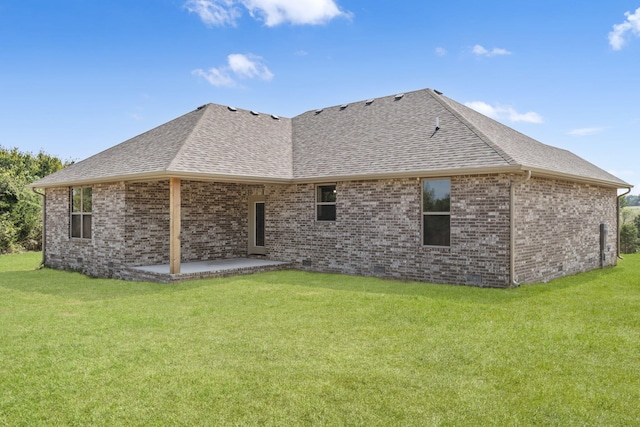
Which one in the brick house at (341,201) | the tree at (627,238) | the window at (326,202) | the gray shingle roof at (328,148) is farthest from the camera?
the tree at (627,238)

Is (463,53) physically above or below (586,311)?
above

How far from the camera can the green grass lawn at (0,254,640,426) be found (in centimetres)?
388

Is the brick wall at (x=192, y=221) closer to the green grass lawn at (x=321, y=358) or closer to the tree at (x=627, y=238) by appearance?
the green grass lawn at (x=321, y=358)

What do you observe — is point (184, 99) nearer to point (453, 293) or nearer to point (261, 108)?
point (261, 108)

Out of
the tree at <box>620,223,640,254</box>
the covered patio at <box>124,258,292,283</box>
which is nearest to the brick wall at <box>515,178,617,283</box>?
the covered patio at <box>124,258,292,283</box>

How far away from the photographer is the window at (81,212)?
46.3 feet

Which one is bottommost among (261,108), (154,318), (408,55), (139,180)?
(154,318)

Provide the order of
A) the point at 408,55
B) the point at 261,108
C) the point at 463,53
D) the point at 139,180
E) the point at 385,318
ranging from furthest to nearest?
1. the point at 261,108
2. the point at 408,55
3. the point at 463,53
4. the point at 139,180
5. the point at 385,318

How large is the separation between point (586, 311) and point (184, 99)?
16.7 m

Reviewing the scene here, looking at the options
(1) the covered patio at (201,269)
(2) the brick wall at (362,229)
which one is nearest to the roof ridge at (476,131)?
(2) the brick wall at (362,229)

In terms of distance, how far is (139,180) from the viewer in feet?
40.7

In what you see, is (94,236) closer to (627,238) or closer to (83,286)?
(83,286)

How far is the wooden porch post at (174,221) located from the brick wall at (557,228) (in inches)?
311

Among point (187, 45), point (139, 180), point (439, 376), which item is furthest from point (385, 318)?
point (187, 45)
